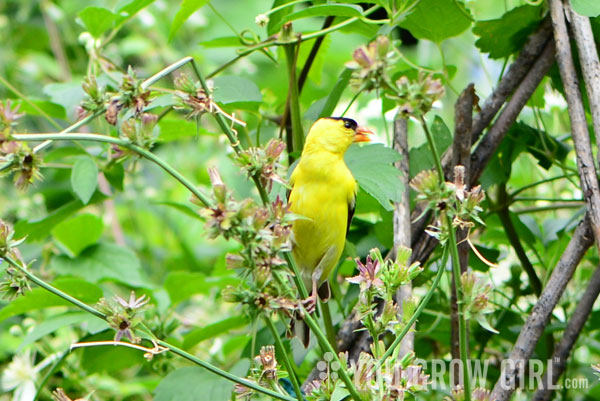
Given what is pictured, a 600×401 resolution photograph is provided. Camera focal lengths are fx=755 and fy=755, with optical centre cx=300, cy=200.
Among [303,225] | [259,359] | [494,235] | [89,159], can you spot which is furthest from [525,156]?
[259,359]

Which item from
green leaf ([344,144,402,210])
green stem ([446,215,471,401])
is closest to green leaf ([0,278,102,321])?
green leaf ([344,144,402,210])

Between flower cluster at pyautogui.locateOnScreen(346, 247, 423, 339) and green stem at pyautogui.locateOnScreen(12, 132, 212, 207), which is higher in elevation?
green stem at pyautogui.locateOnScreen(12, 132, 212, 207)

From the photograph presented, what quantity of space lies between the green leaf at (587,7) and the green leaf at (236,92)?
20.3 inches

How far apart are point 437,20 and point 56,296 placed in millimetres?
821

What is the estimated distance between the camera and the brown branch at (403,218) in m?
1.08

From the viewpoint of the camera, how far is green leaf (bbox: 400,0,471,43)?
129 centimetres

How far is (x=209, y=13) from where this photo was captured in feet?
13.5

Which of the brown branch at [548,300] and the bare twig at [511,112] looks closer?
the brown branch at [548,300]

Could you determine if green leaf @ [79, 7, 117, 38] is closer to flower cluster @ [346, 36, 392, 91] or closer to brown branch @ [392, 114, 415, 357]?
brown branch @ [392, 114, 415, 357]

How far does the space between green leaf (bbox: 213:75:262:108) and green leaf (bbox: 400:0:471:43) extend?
281 mm

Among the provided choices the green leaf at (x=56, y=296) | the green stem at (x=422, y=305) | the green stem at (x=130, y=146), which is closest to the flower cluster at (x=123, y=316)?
the green stem at (x=130, y=146)

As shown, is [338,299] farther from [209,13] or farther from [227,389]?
[209,13]

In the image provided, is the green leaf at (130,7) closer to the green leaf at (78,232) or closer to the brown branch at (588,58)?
the green leaf at (78,232)

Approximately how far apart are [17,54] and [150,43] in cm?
73
